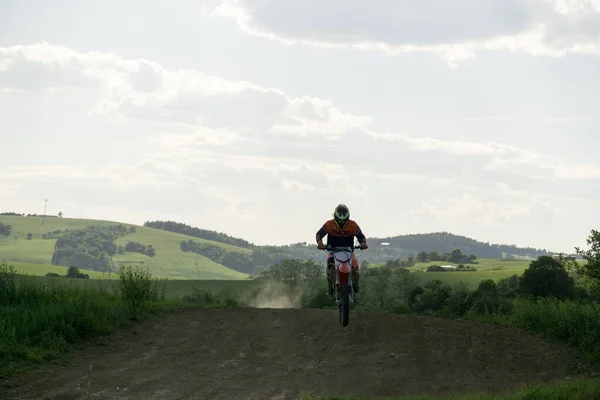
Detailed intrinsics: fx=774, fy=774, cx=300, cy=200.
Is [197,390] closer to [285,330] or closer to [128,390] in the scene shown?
[128,390]

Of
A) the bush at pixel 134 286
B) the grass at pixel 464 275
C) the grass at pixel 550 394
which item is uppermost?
the grass at pixel 464 275

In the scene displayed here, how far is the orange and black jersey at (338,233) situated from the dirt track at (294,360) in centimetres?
255

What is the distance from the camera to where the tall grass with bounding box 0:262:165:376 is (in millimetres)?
18078

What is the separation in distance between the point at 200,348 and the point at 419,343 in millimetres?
5668

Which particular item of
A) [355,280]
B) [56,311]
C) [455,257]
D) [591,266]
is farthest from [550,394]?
[455,257]

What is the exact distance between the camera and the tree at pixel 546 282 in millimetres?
38719

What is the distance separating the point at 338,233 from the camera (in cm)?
2080

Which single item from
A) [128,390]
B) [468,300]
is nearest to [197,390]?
[128,390]

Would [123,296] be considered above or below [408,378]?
above

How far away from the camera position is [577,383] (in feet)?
47.3

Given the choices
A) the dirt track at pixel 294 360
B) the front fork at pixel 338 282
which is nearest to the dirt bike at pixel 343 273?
the front fork at pixel 338 282

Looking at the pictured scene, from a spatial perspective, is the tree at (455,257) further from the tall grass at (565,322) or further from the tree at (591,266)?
the tall grass at (565,322)

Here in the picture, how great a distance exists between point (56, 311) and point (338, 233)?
25.3 ft

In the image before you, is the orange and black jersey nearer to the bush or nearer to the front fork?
the front fork
